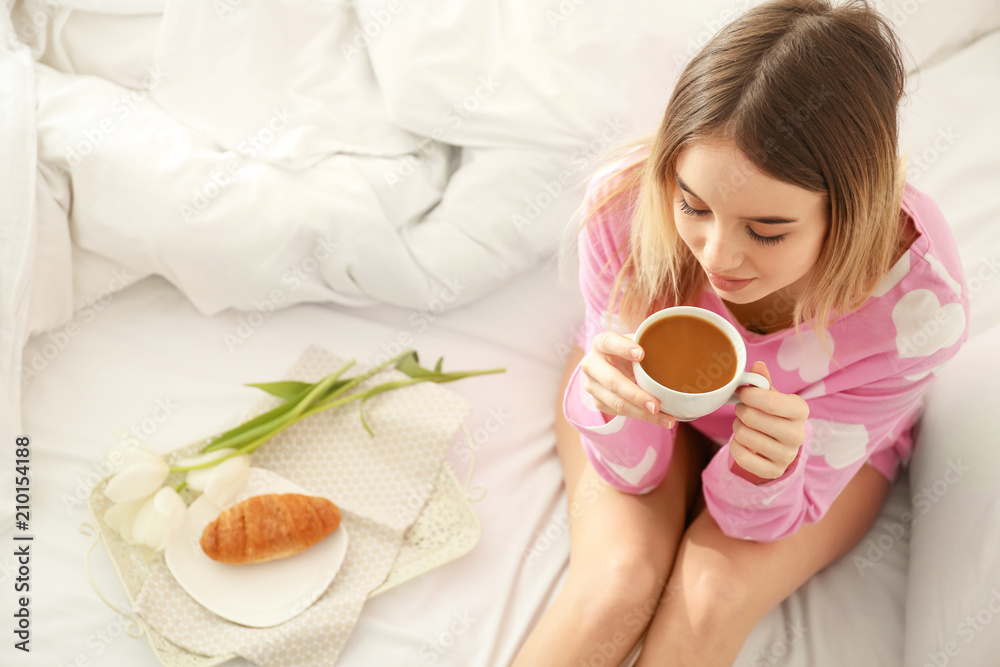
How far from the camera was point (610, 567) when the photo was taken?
976 millimetres

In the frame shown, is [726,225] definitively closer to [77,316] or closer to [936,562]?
[936,562]

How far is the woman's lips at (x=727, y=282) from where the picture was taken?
76cm

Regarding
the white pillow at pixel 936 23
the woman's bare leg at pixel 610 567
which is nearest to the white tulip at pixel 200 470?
the woman's bare leg at pixel 610 567

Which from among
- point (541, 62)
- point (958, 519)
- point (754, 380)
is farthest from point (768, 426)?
point (541, 62)

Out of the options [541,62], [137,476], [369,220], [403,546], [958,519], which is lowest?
[403,546]

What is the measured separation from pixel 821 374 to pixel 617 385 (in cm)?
35

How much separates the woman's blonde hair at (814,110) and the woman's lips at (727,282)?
0.08 meters

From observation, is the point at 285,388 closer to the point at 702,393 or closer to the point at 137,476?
the point at 137,476

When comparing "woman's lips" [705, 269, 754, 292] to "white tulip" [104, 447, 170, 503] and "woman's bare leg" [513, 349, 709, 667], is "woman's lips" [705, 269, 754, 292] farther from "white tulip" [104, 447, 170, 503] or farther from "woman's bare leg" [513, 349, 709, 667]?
"white tulip" [104, 447, 170, 503]

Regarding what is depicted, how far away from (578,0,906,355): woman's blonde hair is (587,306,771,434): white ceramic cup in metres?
0.14

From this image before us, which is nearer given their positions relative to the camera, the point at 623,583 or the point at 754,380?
the point at 754,380

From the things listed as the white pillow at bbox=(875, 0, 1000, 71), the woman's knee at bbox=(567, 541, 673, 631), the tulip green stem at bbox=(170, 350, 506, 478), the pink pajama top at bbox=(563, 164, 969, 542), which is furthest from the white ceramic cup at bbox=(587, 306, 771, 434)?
the white pillow at bbox=(875, 0, 1000, 71)

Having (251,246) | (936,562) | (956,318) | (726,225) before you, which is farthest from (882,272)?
(251,246)

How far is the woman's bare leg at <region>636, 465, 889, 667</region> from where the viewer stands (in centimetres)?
93
